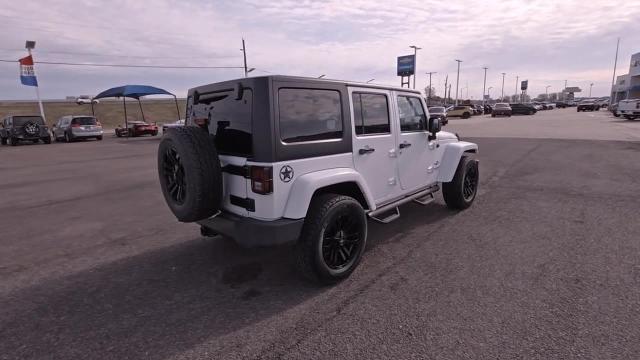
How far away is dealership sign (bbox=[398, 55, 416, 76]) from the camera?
2494 inches

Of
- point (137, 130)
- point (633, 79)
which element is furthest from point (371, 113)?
point (633, 79)

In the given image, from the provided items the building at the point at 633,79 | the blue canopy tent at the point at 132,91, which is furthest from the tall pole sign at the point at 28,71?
the building at the point at 633,79

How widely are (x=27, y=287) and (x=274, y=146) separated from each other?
2848mm

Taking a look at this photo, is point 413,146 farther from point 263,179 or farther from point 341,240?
point 263,179

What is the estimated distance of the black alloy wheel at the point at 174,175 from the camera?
344 cm

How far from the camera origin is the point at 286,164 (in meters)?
3.04

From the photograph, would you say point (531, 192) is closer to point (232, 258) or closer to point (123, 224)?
point (232, 258)

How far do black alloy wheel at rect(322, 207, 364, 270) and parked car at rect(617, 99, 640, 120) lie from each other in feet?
120

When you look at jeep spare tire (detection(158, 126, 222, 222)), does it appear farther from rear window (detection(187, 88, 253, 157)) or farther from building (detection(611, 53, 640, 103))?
building (detection(611, 53, 640, 103))

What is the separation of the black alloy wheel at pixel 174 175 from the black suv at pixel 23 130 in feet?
71.8

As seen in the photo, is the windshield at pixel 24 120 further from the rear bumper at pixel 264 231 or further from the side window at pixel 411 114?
the side window at pixel 411 114

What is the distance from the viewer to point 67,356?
2453 mm

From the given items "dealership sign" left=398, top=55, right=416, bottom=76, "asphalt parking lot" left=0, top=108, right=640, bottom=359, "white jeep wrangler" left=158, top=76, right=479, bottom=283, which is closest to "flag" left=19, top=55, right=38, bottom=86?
"asphalt parking lot" left=0, top=108, right=640, bottom=359

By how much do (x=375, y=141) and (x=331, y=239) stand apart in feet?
4.06
